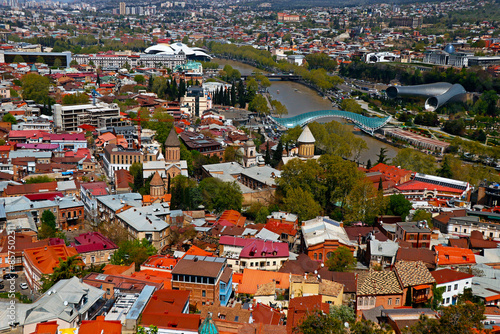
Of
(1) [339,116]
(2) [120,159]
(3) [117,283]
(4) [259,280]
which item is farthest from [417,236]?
(1) [339,116]

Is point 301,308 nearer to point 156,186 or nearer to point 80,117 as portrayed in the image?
point 156,186

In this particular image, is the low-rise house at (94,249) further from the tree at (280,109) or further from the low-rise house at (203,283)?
the tree at (280,109)

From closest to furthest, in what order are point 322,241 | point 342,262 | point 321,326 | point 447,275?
point 321,326, point 447,275, point 342,262, point 322,241

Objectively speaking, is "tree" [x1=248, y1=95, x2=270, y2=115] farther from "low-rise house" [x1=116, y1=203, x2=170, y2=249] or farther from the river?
"low-rise house" [x1=116, y1=203, x2=170, y2=249]

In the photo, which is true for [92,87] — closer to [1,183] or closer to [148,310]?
[1,183]

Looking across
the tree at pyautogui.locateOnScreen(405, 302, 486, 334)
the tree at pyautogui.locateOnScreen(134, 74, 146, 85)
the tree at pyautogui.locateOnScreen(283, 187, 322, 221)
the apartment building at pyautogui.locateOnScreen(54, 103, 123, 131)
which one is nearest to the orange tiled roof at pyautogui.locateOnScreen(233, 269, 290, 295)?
the tree at pyautogui.locateOnScreen(405, 302, 486, 334)

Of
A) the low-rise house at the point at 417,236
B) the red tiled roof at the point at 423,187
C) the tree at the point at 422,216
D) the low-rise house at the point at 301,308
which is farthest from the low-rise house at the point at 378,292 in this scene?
the red tiled roof at the point at 423,187
